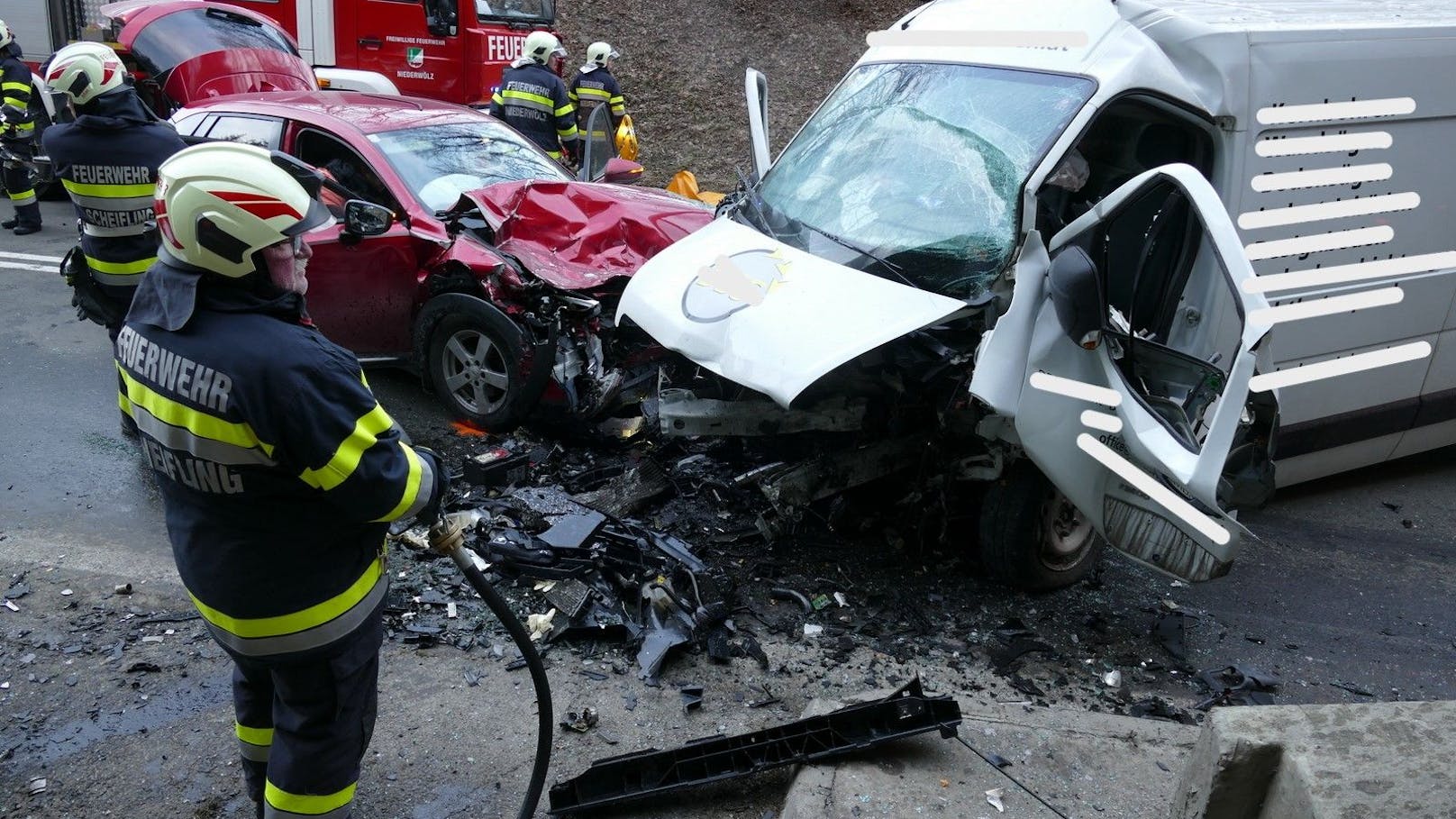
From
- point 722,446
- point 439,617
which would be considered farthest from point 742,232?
point 439,617

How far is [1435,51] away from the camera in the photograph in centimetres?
474

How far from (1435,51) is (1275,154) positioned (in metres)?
1.08

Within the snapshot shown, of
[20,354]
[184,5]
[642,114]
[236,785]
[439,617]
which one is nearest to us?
[236,785]

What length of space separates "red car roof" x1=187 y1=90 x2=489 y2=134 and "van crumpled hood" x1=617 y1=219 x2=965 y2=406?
2.68 metres

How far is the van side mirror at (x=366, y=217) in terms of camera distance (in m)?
5.29

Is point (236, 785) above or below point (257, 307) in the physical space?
below

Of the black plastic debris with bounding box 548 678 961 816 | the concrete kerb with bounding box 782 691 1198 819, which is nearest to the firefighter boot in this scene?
the black plastic debris with bounding box 548 678 961 816

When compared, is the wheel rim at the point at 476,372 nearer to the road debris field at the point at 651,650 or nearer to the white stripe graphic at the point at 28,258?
the road debris field at the point at 651,650

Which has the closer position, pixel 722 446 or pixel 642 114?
pixel 722 446

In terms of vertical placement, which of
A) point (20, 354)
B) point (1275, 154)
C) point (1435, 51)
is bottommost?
point (20, 354)

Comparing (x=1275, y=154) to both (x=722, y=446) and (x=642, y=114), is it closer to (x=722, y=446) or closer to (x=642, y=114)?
(x=722, y=446)

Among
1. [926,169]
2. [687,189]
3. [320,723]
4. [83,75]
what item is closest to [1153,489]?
[926,169]

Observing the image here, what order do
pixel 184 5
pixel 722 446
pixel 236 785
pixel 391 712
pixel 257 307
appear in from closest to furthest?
1. pixel 257 307
2. pixel 236 785
3. pixel 391 712
4. pixel 722 446
5. pixel 184 5

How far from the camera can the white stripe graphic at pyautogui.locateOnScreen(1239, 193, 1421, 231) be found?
4.43m
